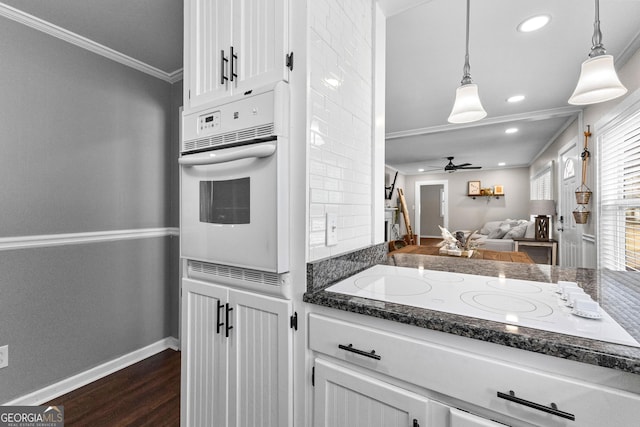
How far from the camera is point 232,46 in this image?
4.05ft

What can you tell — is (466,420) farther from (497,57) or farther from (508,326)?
(497,57)

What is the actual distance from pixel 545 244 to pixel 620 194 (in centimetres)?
288

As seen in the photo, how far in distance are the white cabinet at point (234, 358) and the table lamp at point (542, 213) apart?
5.84 meters

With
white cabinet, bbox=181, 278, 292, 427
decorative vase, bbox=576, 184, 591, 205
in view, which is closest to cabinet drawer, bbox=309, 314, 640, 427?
white cabinet, bbox=181, 278, 292, 427

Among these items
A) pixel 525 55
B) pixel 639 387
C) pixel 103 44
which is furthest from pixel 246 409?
pixel 525 55

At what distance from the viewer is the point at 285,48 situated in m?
1.08

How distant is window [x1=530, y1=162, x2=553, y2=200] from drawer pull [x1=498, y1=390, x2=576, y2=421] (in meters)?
6.30

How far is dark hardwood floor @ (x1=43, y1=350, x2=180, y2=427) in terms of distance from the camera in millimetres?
1728

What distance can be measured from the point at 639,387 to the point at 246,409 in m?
1.20

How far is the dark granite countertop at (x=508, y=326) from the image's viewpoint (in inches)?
25.2

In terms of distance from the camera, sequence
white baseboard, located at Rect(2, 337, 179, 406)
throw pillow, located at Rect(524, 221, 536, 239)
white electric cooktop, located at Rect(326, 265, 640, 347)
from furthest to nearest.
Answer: throw pillow, located at Rect(524, 221, 536, 239)
white baseboard, located at Rect(2, 337, 179, 406)
white electric cooktop, located at Rect(326, 265, 640, 347)

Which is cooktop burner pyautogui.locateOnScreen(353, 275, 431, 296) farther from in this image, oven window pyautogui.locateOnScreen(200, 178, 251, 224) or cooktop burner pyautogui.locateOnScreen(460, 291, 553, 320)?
oven window pyautogui.locateOnScreen(200, 178, 251, 224)

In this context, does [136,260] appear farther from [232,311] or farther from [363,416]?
[363,416]

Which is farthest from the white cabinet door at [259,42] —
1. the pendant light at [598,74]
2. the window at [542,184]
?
the window at [542,184]
